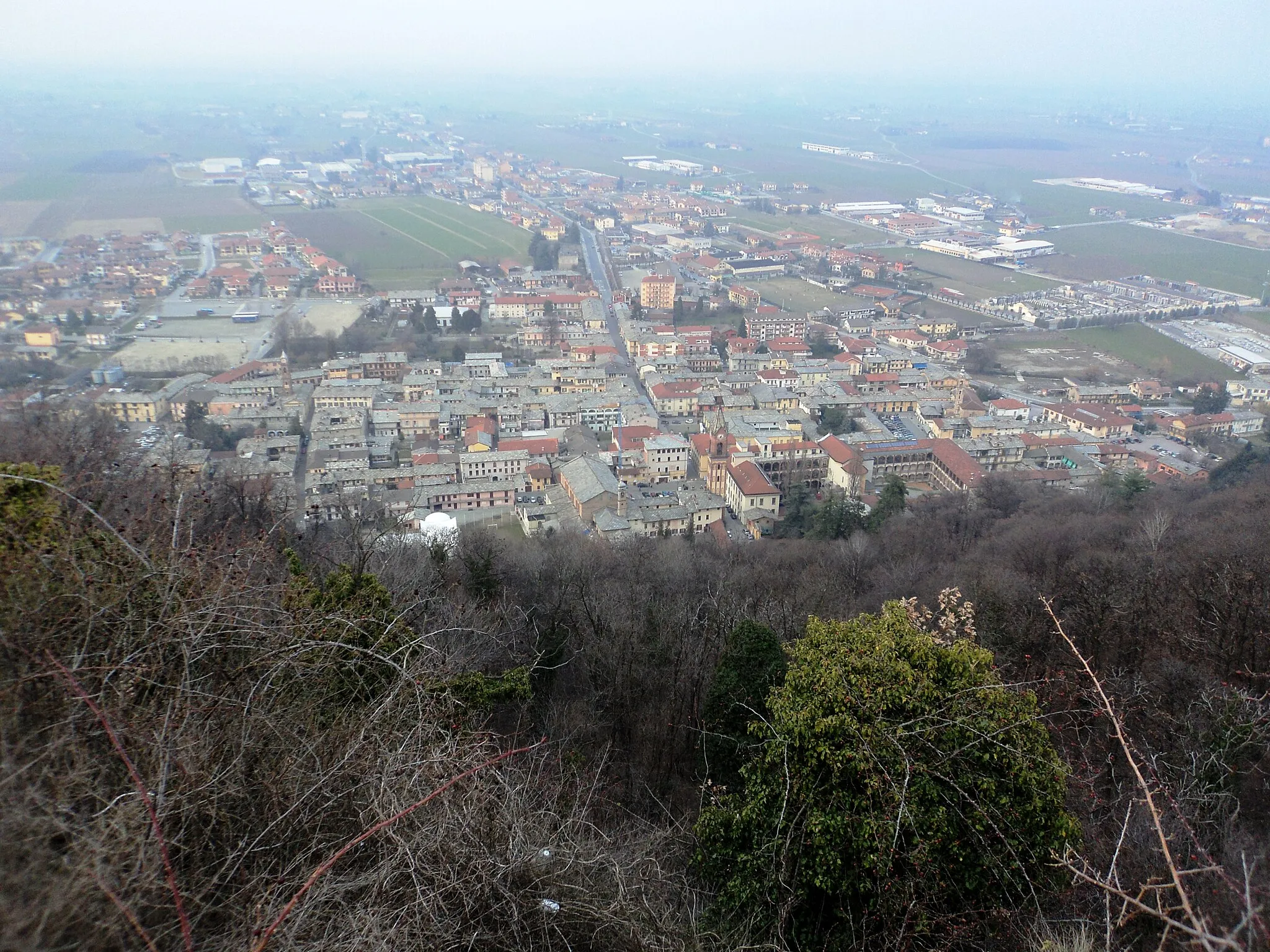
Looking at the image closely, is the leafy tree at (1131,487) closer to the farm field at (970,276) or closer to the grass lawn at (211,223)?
the farm field at (970,276)

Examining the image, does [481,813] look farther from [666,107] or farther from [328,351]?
[666,107]

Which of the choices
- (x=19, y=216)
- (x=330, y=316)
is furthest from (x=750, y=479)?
(x=19, y=216)

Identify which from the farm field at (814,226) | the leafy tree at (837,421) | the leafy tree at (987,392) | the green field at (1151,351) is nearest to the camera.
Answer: the leafy tree at (837,421)

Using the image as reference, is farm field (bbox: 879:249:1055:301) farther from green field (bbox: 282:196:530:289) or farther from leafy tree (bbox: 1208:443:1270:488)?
green field (bbox: 282:196:530:289)

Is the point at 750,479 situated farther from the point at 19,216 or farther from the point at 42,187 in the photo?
the point at 42,187

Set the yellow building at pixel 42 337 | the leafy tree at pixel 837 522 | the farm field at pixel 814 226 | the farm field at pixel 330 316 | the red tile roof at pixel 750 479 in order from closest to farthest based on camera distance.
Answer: the leafy tree at pixel 837 522
the red tile roof at pixel 750 479
the yellow building at pixel 42 337
the farm field at pixel 330 316
the farm field at pixel 814 226

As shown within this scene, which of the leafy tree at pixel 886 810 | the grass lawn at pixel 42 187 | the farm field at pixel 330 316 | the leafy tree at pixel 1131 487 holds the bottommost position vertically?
the farm field at pixel 330 316

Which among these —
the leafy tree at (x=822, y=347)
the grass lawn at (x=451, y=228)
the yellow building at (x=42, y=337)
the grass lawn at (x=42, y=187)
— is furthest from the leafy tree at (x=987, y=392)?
the grass lawn at (x=42, y=187)
